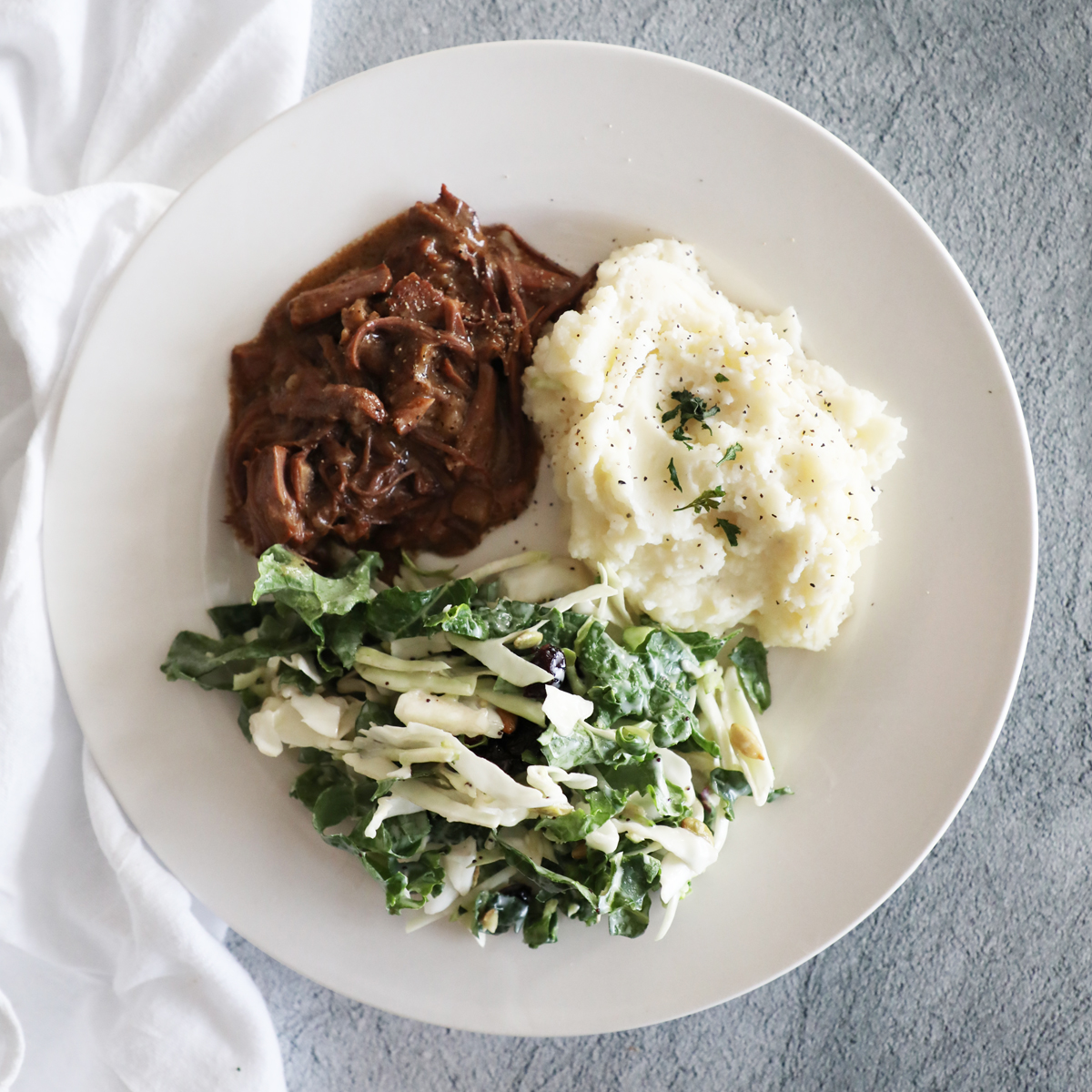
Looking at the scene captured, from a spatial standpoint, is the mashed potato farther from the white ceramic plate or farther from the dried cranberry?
the dried cranberry

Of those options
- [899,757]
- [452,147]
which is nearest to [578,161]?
[452,147]

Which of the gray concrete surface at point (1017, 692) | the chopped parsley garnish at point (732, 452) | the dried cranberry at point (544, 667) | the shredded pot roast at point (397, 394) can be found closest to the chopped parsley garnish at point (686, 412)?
the chopped parsley garnish at point (732, 452)

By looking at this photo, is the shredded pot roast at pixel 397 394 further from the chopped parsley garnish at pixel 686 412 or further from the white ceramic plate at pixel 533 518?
the chopped parsley garnish at pixel 686 412

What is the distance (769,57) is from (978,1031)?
15.9 ft

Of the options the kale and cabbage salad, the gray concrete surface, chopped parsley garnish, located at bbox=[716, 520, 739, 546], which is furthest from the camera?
the gray concrete surface

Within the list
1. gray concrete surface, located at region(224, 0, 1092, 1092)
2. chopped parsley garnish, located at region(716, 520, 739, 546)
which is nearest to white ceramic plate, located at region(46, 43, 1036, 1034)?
gray concrete surface, located at region(224, 0, 1092, 1092)

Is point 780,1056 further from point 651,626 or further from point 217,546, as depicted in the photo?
point 217,546

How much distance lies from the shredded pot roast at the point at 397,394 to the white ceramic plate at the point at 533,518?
15 cm

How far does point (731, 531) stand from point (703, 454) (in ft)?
1.18

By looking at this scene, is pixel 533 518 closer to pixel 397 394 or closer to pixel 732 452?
pixel 397 394

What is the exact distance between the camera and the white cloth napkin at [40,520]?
12.1 feet

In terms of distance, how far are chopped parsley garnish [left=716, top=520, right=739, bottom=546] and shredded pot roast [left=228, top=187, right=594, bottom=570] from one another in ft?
2.84

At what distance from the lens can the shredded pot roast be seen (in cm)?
351

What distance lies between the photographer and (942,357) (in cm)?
377
